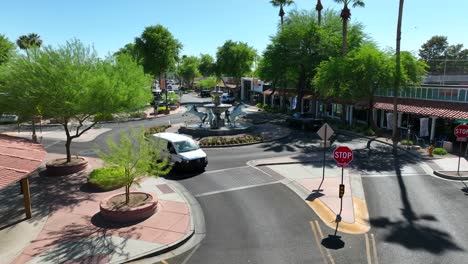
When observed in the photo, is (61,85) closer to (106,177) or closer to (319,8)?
(106,177)

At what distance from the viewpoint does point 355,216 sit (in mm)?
13547

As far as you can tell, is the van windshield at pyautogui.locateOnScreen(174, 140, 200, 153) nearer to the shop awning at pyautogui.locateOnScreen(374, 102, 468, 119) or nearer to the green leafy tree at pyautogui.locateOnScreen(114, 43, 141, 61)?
the green leafy tree at pyautogui.locateOnScreen(114, 43, 141, 61)

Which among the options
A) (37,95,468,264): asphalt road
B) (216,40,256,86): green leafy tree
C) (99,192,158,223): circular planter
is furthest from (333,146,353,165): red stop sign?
(216,40,256,86): green leafy tree

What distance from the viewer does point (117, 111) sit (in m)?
19.0

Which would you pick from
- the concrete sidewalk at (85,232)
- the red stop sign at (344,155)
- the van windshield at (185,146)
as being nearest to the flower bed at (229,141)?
the van windshield at (185,146)

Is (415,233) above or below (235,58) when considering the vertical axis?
below

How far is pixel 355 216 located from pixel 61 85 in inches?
594

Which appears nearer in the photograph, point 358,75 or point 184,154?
point 184,154

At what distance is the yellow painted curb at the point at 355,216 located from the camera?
1242 centimetres

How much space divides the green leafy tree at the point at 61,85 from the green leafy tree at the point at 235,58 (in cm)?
5572

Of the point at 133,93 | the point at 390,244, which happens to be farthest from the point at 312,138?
the point at 390,244

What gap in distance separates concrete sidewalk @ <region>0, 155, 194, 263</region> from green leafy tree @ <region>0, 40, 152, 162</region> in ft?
14.3

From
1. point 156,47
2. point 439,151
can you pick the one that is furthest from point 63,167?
point 156,47

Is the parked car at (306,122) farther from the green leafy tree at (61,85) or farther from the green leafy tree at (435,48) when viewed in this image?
the green leafy tree at (435,48)
